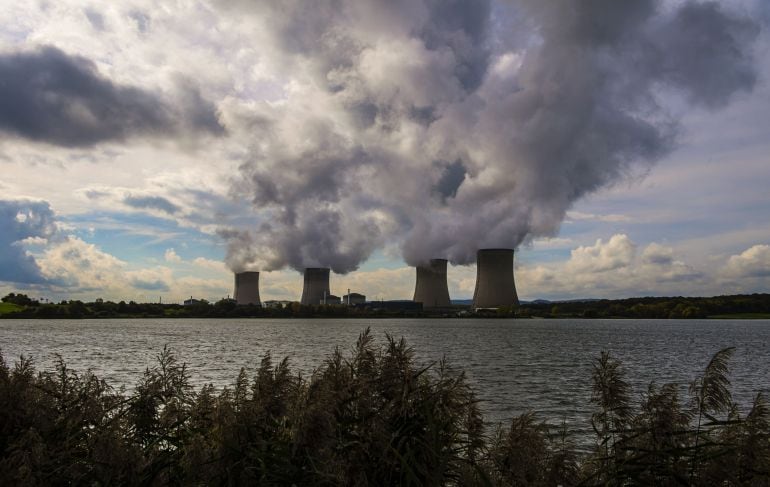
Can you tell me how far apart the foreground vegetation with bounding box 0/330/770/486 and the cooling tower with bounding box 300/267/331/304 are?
154911mm

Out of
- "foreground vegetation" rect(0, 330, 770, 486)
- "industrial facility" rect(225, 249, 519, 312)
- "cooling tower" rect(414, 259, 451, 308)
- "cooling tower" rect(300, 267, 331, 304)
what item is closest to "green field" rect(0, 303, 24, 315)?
"industrial facility" rect(225, 249, 519, 312)

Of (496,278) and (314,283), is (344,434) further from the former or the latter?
(314,283)

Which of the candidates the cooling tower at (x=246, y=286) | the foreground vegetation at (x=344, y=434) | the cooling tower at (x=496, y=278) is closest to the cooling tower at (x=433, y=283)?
the cooling tower at (x=496, y=278)

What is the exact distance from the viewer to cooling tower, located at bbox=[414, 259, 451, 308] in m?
141

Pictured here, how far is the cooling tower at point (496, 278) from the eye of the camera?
4422 inches

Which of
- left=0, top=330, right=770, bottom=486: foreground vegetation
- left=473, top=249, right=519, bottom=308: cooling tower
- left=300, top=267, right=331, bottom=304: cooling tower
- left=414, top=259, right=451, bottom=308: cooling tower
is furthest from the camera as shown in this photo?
left=300, top=267, right=331, bottom=304: cooling tower

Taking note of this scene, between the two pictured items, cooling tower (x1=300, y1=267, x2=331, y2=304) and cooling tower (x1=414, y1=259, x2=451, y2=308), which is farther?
cooling tower (x1=300, y1=267, x2=331, y2=304)

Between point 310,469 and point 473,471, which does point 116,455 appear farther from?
point 473,471

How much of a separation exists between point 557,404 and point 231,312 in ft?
562

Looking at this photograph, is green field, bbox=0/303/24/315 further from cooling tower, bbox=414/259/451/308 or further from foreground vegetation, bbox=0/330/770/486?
foreground vegetation, bbox=0/330/770/486

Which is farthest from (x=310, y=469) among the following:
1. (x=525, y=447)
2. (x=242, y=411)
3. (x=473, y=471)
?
(x=525, y=447)

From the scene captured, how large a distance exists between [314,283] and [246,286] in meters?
19.5

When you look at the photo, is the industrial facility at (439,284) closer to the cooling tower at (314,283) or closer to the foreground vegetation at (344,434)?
the cooling tower at (314,283)

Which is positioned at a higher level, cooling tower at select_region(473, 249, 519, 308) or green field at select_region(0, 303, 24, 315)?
cooling tower at select_region(473, 249, 519, 308)
